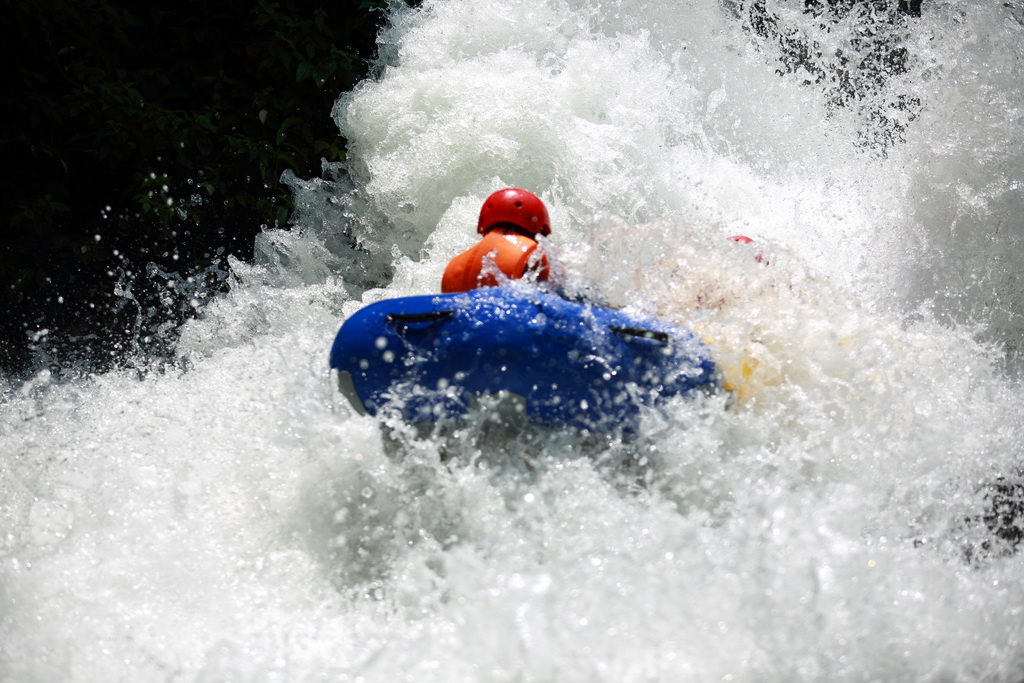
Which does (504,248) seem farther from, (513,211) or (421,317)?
(421,317)

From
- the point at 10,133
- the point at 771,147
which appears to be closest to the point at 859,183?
the point at 771,147

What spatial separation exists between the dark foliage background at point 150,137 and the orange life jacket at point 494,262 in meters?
2.18

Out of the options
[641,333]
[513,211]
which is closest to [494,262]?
[513,211]

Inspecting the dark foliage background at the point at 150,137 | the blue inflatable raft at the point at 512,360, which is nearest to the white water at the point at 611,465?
the blue inflatable raft at the point at 512,360

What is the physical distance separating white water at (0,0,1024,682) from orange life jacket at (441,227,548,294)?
148mm

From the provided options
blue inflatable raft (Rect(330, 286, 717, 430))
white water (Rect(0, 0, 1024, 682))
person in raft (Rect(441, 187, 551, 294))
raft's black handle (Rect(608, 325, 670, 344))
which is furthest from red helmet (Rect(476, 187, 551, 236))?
raft's black handle (Rect(608, 325, 670, 344))

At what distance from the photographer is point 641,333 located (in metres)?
2.21

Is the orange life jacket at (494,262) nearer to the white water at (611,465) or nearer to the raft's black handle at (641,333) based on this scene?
the white water at (611,465)

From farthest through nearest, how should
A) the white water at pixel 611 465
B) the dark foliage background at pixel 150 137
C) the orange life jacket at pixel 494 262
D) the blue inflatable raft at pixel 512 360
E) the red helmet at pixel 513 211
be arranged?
the dark foliage background at pixel 150 137, the red helmet at pixel 513 211, the orange life jacket at pixel 494 262, the blue inflatable raft at pixel 512 360, the white water at pixel 611 465

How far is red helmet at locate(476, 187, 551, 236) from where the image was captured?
8.86ft

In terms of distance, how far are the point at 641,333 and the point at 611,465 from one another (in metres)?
0.36

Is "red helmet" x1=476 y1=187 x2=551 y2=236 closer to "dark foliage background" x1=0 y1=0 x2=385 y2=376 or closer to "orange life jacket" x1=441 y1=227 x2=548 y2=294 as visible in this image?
"orange life jacket" x1=441 y1=227 x2=548 y2=294

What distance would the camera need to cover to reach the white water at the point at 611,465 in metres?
1.74

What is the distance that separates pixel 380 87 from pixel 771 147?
2068 millimetres
